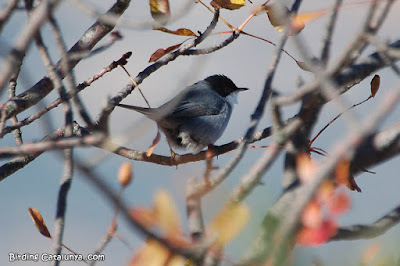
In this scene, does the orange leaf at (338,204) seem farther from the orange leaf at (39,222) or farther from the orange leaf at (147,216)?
the orange leaf at (39,222)

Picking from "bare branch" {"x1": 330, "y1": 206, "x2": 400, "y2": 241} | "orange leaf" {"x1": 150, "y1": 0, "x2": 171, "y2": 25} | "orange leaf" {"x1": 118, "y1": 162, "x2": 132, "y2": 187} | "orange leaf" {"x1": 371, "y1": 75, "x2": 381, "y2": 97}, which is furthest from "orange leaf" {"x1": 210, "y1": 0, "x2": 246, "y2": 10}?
"bare branch" {"x1": 330, "y1": 206, "x2": 400, "y2": 241}

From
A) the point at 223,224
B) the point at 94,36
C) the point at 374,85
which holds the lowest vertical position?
the point at 223,224

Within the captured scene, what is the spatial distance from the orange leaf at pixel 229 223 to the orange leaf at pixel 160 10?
203 centimetres

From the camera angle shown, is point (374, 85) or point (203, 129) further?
point (203, 129)

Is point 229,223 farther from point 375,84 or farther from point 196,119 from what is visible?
point 196,119

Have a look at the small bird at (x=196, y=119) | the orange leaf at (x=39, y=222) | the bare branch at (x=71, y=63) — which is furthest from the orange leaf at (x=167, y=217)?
the small bird at (x=196, y=119)

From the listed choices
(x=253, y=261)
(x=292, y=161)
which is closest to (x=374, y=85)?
(x=292, y=161)

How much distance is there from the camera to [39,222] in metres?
3.02

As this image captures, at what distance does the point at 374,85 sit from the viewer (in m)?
3.67

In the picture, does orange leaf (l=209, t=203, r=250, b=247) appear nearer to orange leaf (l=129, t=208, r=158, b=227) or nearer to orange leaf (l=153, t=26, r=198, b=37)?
orange leaf (l=129, t=208, r=158, b=227)

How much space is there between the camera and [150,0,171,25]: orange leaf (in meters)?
3.15

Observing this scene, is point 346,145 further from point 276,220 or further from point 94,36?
point 94,36

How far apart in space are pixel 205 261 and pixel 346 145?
0.50m

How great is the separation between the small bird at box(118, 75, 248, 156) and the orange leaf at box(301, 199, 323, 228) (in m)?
4.33
